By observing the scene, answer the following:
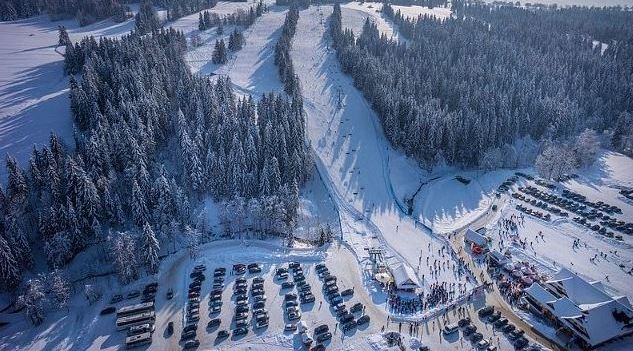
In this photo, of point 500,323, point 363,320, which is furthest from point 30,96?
point 500,323

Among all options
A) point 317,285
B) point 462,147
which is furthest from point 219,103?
point 462,147

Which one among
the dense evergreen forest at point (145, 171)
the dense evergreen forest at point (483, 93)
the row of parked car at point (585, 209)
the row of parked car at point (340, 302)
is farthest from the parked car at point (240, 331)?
the row of parked car at point (585, 209)

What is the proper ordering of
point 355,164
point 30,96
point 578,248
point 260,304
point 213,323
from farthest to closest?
point 30,96
point 355,164
point 578,248
point 260,304
point 213,323

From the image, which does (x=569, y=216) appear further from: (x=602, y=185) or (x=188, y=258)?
(x=188, y=258)

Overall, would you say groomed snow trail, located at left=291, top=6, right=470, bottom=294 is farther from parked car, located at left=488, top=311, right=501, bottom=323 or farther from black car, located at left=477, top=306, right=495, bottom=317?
parked car, located at left=488, top=311, right=501, bottom=323

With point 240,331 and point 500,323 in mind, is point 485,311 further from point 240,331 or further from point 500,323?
point 240,331

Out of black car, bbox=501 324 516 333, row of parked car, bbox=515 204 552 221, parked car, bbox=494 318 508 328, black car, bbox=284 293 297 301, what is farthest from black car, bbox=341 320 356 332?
row of parked car, bbox=515 204 552 221

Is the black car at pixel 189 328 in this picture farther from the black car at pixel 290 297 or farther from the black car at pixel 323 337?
the black car at pixel 323 337
